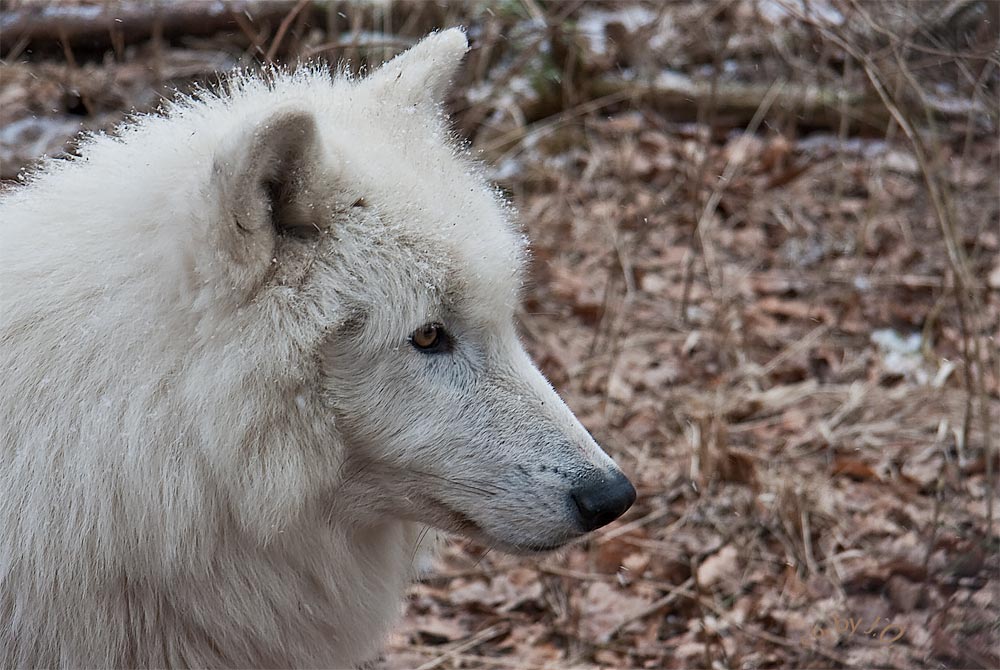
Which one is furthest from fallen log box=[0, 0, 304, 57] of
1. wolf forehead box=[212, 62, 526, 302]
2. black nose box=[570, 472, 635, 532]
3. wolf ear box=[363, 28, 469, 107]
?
black nose box=[570, 472, 635, 532]

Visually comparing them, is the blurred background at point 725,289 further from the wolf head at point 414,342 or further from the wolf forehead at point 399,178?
the wolf head at point 414,342

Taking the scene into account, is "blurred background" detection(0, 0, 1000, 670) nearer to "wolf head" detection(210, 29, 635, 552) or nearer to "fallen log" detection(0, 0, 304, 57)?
"fallen log" detection(0, 0, 304, 57)

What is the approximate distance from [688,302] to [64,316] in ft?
15.2

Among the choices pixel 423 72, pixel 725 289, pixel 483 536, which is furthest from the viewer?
pixel 725 289

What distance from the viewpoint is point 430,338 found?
2.55 meters

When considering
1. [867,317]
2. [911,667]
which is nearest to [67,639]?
[911,667]

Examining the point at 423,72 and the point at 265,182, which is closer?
the point at 265,182

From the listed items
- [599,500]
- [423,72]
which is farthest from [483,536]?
[423,72]

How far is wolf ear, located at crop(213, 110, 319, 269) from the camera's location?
2.18 m

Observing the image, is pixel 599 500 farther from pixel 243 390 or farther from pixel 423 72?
pixel 423 72

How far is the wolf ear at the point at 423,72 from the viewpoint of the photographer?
9.57ft

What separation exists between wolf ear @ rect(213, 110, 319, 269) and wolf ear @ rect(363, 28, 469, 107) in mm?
646

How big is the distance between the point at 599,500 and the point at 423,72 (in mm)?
1313

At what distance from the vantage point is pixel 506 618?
14.3ft
